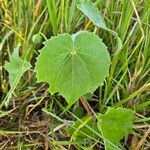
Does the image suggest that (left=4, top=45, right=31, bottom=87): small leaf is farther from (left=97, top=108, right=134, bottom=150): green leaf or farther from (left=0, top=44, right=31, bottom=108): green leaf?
(left=97, top=108, right=134, bottom=150): green leaf

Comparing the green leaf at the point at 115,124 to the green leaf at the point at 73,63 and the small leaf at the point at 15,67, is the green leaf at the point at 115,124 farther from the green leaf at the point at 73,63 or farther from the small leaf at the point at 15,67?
the small leaf at the point at 15,67

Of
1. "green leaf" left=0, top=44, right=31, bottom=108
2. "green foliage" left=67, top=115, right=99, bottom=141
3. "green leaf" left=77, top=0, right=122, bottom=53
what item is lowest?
"green foliage" left=67, top=115, right=99, bottom=141

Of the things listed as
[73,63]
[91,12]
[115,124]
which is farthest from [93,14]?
[115,124]

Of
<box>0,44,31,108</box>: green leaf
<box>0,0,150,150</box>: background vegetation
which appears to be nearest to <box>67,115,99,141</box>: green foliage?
<box>0,0,150,150</box>: background vegetation

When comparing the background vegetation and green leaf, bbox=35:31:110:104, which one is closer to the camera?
green leaf, bbox=35:31:110:104

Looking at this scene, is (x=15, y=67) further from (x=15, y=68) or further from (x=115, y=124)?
(x=115, y=124)

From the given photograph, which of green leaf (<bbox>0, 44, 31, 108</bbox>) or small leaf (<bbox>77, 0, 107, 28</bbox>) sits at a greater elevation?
small leaf (<bbox>77, 0, 107, 28</bbox>)

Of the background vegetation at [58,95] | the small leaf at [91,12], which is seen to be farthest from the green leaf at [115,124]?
the small leaf at [91,12]
